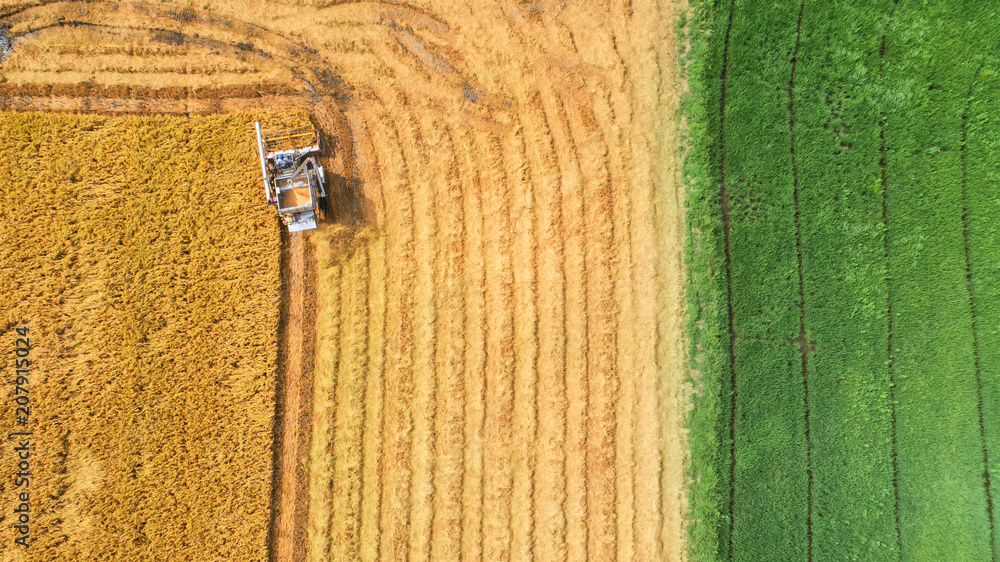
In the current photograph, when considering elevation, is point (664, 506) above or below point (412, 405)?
below

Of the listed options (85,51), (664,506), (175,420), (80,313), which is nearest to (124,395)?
(175,420)

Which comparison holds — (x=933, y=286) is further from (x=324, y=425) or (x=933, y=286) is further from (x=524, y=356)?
(x=324, y=425)

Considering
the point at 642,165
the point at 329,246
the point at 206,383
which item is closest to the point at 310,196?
the point at 329,246

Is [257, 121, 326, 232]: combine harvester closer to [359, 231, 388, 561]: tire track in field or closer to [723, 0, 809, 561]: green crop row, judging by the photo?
[359, 231, 388, 561]: tire track in field

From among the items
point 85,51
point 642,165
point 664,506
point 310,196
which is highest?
point 85,51

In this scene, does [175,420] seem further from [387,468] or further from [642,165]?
[642,165]

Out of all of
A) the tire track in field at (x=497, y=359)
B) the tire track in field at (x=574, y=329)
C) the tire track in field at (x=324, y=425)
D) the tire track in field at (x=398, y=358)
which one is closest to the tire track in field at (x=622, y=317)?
the tire track in field at (x=574, y=329)

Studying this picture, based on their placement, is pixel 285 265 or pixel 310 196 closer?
pixel 310 196
